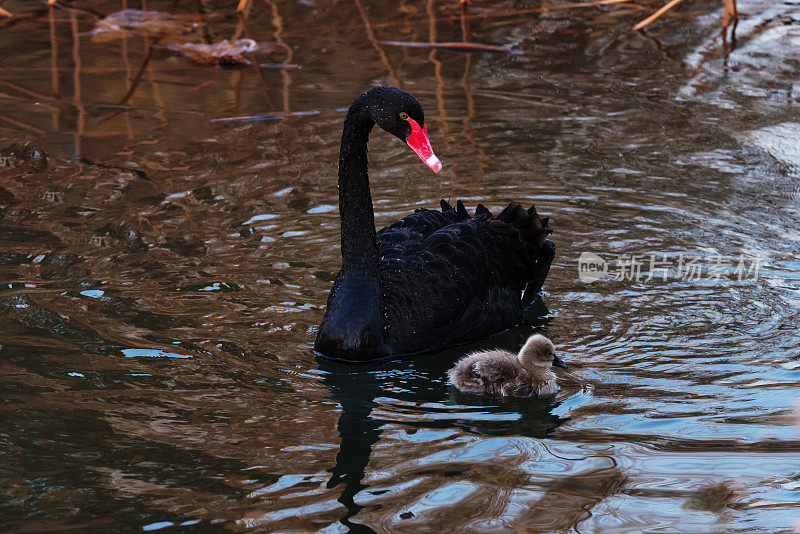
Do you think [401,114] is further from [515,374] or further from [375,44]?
[375,44]

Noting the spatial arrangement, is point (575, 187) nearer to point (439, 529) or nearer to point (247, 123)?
point (247, 123)

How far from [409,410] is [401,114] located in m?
1.50

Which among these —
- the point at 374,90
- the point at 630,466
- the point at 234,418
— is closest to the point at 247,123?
the point at 374,90

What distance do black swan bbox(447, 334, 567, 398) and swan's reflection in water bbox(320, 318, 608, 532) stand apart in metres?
0.05

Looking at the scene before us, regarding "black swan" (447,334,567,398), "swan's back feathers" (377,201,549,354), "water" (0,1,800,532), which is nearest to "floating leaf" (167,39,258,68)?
"water" (0,1,800,532)

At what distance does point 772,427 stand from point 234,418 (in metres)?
2.33

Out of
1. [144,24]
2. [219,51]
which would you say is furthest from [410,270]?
[144,24]

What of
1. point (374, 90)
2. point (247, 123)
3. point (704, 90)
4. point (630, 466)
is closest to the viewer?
point (630, 466)

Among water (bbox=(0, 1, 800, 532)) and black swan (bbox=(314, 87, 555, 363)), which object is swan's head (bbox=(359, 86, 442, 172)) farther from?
water (bbox=(0, 1, 800, 532))

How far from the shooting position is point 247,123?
29.2 feet

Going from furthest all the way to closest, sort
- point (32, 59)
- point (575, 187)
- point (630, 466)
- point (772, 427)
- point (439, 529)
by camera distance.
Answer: point (32, 59), point (575, 187), point (772, 427), point (630, 466), point (439, 529)

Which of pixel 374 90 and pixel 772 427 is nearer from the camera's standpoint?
pixel 772 427

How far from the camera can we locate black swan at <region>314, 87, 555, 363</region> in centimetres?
530

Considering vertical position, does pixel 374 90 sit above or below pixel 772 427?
above
